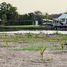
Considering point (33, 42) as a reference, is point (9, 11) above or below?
above

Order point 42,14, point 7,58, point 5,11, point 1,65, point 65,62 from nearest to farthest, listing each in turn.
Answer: point 1,65 < point 65,62 < point 7,58 < point 5,11 < point 42,14

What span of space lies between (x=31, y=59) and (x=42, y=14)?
77.7 metres

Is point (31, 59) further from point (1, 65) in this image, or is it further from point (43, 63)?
point (1, 65)

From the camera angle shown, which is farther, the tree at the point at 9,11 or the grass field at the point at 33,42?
the tree at the point at 9,11

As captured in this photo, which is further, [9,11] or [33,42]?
[9,11]

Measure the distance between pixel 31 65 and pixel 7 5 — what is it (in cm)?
6875

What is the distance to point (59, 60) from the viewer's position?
360 inches

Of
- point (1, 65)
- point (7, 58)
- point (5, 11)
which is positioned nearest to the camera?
point (1, 65)

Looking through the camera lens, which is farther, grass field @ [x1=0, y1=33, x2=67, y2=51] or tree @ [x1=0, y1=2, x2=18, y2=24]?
tree @ [x1=0, y1=2, x2=18, y2=24]

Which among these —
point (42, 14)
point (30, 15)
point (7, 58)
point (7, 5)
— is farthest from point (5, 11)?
point (7, 58)

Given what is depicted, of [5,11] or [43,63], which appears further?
[5,11]

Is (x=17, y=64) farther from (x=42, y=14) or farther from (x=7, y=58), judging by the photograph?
(x=42, y=14)

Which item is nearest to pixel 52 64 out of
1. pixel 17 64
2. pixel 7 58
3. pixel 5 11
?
pixel 17 64

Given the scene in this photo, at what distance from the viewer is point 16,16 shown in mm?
76000
